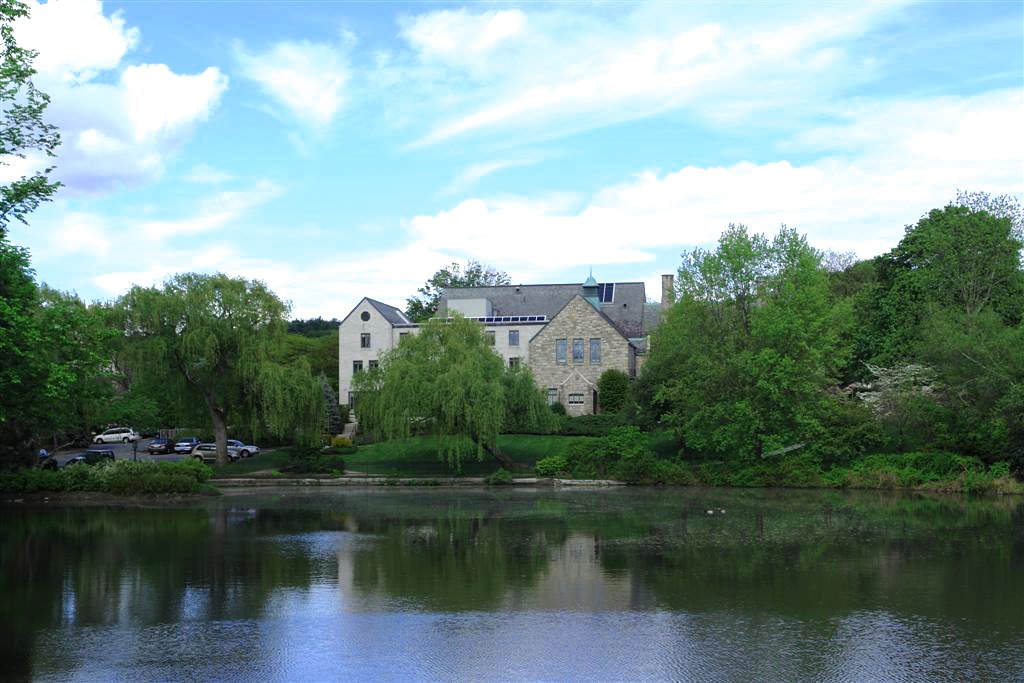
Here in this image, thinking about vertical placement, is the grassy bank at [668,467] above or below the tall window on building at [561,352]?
below

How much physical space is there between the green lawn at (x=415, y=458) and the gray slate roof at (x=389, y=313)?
1856cm

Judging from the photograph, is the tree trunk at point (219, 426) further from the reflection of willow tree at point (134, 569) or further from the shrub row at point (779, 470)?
the shrub row at point (779, 470)

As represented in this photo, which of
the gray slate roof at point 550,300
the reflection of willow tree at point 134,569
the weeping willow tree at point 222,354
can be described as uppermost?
the gray slate roof at point 550,300

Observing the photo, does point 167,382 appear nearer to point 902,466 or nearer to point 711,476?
point 711,476

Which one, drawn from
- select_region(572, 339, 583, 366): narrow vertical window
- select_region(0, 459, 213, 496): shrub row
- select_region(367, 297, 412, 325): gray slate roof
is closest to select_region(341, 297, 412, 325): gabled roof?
select_region(367, 297, 412, 325): gray slate roof

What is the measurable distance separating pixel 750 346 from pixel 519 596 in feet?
94.7

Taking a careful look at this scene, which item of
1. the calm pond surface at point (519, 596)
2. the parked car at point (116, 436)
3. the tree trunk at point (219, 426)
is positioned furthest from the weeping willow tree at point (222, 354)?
the parked car at point (116, 436)

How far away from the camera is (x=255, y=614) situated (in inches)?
597

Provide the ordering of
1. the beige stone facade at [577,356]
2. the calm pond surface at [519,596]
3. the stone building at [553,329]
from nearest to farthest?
the calm pond surface at [519,596], the beige stone facade at [577,356], the stone building at [553,329]

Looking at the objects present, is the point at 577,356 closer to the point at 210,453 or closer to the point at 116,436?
the point at 210,453

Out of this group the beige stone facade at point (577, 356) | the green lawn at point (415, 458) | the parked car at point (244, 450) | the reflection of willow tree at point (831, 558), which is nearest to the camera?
the reflection of willow tree at point (831, 558)

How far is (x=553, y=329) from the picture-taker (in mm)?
62000

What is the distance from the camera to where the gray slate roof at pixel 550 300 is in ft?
227

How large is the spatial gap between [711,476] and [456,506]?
13546 mm
